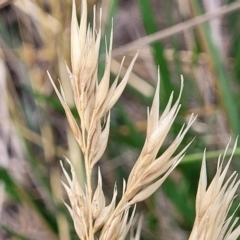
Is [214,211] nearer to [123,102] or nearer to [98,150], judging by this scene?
[98,150]

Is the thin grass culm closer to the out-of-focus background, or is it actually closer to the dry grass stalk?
the dry grass stalk

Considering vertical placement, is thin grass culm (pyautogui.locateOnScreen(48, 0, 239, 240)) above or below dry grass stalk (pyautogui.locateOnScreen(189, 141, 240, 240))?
above

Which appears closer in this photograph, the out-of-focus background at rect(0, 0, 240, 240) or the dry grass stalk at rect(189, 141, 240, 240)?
the dry grass stalk at rect(189, 141, 240, 240)

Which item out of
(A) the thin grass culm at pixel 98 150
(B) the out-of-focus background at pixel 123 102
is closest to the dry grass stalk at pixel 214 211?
(A) the thin grass culm at pixel 98 150

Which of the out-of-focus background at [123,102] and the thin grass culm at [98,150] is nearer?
the thin grass culm at [98,150]

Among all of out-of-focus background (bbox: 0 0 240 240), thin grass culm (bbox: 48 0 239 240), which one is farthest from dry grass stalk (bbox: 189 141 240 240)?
out-of-focus background (bbox: 0 0 240 240)

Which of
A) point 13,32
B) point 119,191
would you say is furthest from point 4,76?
point 119,191

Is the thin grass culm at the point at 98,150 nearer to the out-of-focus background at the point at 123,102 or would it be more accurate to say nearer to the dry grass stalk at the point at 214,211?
the dry grass stalk at the point at 214,211

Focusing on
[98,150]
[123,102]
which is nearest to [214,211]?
[98,150]

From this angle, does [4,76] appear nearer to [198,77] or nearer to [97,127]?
[198,77]
